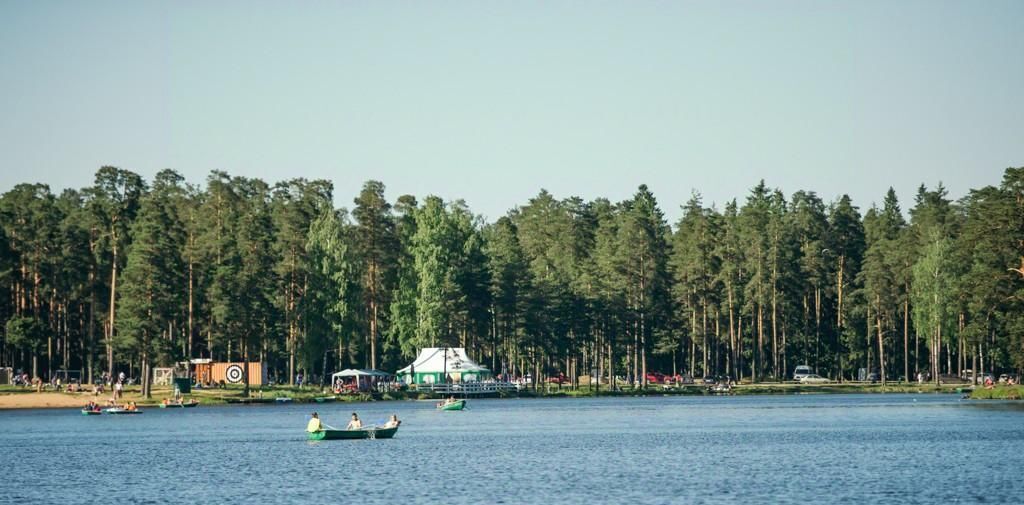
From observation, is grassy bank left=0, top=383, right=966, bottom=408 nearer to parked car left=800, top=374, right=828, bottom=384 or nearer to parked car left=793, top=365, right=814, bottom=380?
parked car left=800, top=374, right=828, bottom=384

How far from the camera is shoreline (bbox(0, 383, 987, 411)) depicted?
482 feet

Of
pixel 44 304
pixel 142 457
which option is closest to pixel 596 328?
pixel 44 304

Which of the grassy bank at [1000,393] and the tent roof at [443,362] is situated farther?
the tent roof at [443,362]

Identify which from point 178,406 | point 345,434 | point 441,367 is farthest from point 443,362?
point 345,434

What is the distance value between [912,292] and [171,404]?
3736 inches

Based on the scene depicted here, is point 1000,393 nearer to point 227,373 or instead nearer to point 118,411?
point 227,373

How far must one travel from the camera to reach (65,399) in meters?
149

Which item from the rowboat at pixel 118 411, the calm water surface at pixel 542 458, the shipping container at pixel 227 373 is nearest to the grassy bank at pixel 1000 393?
the calm water surface at pixel 542 458

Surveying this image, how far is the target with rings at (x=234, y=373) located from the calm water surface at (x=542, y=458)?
23.1 m

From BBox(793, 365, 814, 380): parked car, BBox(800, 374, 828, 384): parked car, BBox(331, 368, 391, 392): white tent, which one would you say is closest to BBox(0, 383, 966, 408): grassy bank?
BBox(331, 368, 391, 392): white tent

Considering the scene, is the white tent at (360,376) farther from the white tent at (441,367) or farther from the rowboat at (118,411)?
the rowboat at (118,411)

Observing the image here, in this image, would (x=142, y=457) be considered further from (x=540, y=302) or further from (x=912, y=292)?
(x=912, y=292)

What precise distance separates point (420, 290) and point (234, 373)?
80.5ft

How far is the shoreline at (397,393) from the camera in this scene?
482 ft
